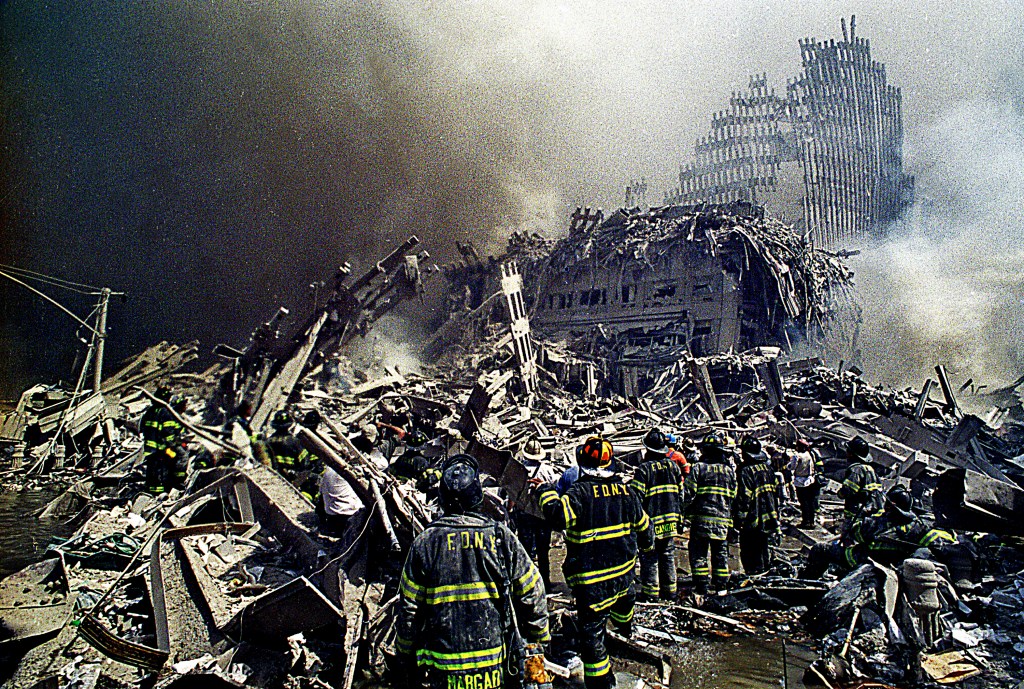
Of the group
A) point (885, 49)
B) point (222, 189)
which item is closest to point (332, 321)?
point (222, 189)

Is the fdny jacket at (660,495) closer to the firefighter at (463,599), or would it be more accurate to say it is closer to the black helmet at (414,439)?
the black helmet at (414,439)

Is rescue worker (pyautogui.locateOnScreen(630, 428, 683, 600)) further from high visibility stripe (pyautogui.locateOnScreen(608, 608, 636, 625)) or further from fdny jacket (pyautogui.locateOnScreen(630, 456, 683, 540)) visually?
high visibility stripe (pyautogui.locateOnScreen(608, 608, 636, 625))

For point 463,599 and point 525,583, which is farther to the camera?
point 525,583

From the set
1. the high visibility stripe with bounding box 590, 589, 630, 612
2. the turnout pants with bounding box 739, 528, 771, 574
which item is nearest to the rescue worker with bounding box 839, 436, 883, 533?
the turnout pants with bounding box 739, 528, 771, 574

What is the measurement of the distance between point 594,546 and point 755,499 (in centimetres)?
306

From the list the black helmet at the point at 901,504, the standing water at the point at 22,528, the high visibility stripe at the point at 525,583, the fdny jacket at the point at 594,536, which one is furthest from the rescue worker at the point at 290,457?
the black helmet at the point at 901,504

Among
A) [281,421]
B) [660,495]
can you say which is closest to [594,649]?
[660,495]

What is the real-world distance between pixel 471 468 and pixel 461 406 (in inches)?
199

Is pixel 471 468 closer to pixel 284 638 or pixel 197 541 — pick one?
pixel 284 638

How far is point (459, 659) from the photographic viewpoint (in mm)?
2635

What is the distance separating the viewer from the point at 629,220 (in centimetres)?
995

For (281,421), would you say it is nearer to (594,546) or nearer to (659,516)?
(594,546)

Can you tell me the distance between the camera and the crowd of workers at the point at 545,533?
2.68 meters

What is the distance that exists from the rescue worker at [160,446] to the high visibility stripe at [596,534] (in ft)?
14.1
